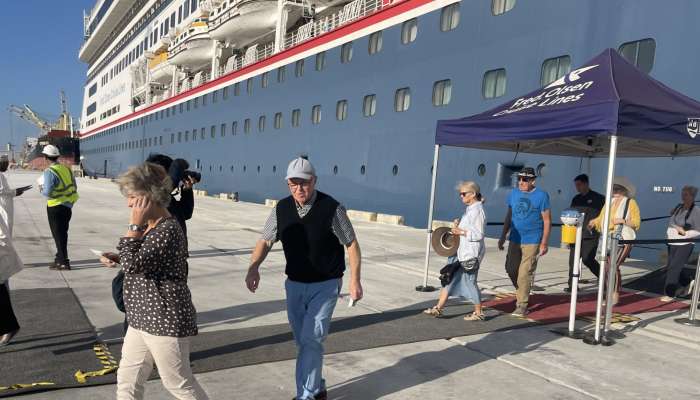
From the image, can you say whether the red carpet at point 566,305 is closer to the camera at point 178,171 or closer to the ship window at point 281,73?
the camera at point 178,171

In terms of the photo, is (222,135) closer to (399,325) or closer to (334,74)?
(334,74)

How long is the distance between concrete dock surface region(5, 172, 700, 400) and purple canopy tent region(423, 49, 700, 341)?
704mm

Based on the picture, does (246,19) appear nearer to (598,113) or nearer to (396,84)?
(396,84)

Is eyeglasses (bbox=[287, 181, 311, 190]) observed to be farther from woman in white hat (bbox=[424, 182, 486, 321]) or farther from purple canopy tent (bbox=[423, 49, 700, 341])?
purple canopy tent (bbox=[423, 49, 700, 341])

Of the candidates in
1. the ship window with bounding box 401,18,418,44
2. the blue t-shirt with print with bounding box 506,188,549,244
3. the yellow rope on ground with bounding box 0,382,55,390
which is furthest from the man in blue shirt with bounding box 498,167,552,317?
the ship window with bounding box 401,18,418,44

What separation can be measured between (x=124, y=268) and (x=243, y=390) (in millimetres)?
1507

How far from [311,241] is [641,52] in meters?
9.89

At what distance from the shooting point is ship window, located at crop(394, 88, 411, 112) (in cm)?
1553

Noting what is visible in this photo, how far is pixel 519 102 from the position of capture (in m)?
6.43

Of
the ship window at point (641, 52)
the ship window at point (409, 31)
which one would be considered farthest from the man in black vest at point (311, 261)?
the ship window at point (409, 31)

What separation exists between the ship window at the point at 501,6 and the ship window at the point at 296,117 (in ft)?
32.0

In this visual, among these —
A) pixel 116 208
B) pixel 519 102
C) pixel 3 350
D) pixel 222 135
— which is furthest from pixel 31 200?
pixel 519 102

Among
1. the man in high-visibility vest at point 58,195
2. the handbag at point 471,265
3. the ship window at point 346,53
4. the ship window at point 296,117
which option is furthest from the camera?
the ship window at point 296,117

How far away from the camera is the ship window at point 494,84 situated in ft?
41.9
